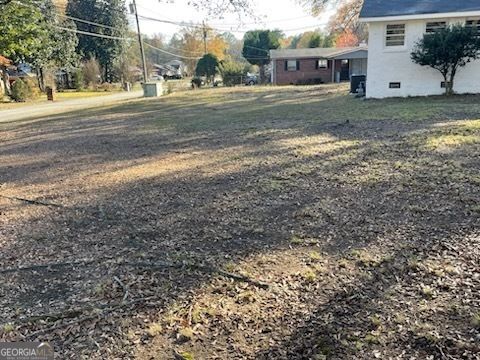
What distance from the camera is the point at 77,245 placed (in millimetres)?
3859

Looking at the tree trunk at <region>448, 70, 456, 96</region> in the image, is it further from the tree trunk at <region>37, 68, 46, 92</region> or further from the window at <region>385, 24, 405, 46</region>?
the tree trunk at <region>37, 68, 46, 92</region>

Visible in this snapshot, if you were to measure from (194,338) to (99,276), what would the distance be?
114 cm

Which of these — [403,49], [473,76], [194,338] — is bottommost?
[194,338]

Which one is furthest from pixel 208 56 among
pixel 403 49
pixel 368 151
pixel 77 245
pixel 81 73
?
pixel 77 245

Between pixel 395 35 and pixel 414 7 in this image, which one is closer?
pixel 414 7

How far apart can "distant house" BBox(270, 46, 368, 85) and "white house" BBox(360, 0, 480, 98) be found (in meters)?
20.4

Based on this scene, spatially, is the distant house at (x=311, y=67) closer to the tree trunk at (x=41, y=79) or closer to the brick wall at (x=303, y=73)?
the brick wall at (x=303, y=73)

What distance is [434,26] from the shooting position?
1498 cm

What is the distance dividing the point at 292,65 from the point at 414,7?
908 inches

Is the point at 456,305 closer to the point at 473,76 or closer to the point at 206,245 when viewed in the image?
the point at 206,245

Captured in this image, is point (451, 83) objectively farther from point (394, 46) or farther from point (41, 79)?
point (41, 79)

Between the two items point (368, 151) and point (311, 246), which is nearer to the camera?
point (311, 246)

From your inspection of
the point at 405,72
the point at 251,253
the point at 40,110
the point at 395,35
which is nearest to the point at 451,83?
the point at 405,72

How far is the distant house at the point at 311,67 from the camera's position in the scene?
3612 centimetres
